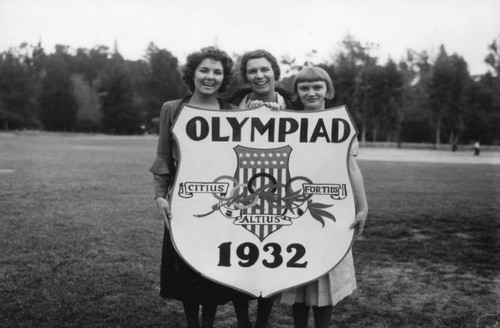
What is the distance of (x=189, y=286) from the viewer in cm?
292

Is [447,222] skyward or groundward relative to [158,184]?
groundward

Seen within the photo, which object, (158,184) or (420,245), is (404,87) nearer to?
(420,245)

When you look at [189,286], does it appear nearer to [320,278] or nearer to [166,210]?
[166,210]

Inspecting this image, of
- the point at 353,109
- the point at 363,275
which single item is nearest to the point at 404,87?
the point at 353,109

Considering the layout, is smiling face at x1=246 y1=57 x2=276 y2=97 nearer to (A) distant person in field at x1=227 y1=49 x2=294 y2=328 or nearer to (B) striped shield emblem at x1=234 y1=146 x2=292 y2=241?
(A) distant person in field at x1=227 y1=49 x2=294 y2=328

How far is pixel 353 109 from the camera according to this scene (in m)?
50.9

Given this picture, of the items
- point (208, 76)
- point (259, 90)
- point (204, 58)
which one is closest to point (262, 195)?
point (259, 90)

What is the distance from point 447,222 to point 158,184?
6590 millimetres

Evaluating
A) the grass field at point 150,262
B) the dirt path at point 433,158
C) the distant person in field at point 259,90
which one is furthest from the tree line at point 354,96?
the distant person in field at point 259,90

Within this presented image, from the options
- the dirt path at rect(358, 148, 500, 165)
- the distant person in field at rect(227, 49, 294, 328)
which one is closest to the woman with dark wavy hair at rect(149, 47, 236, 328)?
the distant person in field at rect(227, 49, 294, 328)

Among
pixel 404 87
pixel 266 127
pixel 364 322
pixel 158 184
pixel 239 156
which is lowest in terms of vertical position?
pixel 364 322

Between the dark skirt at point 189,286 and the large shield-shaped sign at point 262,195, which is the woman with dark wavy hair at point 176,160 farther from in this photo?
the large shield-shaped sign at point 262,195

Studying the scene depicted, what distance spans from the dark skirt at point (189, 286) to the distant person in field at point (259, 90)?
0.12 meters

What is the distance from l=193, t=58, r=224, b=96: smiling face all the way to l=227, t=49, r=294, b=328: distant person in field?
18cm
